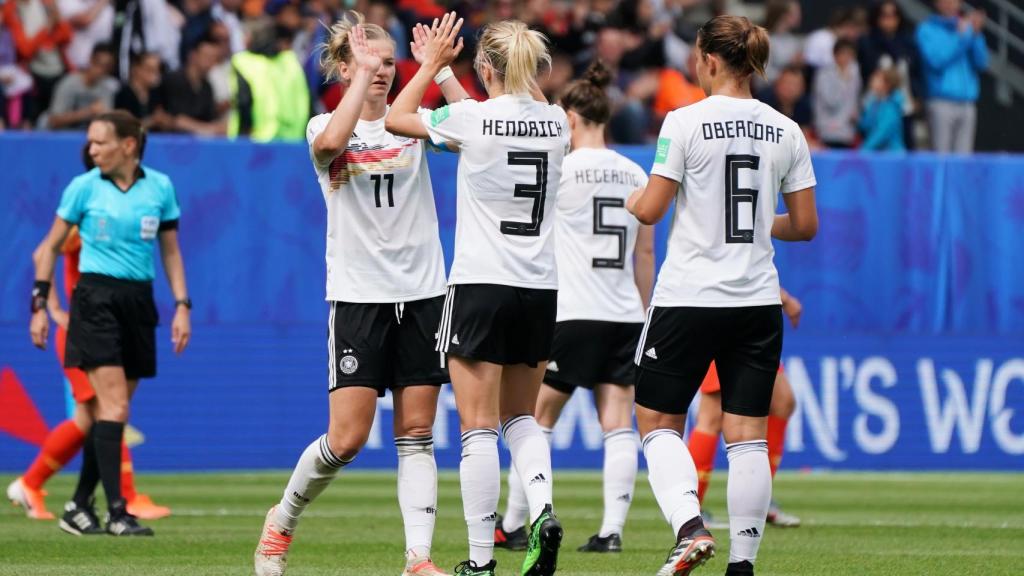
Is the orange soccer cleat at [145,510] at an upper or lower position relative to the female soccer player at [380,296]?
lower

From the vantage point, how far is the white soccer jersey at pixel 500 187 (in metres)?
7.31

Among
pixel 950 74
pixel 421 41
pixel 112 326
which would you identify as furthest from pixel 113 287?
pixel 950 74

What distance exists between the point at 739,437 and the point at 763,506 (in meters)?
0.29

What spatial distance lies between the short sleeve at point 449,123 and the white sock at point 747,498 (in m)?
1.69

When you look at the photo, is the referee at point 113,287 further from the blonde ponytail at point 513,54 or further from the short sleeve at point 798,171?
the short sleeve at point 798,171

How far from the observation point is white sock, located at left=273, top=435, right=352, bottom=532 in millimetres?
7621

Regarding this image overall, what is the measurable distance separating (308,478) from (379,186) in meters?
1.29

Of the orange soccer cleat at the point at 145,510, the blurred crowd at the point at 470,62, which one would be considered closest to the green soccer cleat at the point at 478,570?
the orange soccer cleat at the point at 145,510

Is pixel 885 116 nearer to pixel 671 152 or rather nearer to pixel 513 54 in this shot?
pixel 513 54

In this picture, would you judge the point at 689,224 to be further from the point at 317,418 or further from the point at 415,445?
the point at 317,418

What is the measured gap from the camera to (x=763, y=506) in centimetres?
711

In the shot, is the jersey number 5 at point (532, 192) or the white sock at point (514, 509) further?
the white sock at point (514, 509)

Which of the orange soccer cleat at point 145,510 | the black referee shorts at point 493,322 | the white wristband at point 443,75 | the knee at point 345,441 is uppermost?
the white wristband at point 443,75

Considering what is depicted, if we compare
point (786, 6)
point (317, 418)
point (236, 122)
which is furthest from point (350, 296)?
point (786, 6)
